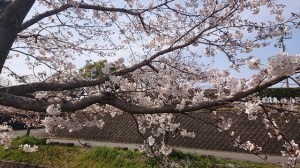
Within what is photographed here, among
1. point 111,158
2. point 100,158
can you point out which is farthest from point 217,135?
point 100,158

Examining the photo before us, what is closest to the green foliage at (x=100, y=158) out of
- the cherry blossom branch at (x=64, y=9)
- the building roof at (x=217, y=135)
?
the building roof at (x=217, y=135)

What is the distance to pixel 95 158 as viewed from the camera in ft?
38.2

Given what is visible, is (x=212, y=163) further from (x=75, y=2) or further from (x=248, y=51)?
(x=75, y=2)

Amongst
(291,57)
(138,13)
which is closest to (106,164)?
(138,13)

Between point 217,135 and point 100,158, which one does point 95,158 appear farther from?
point 217,135

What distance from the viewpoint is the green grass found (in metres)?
9.98

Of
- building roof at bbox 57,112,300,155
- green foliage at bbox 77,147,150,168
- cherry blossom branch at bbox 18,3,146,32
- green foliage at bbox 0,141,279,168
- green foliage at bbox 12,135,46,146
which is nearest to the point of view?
cherry blossom branch at bbox 18,3,146,32

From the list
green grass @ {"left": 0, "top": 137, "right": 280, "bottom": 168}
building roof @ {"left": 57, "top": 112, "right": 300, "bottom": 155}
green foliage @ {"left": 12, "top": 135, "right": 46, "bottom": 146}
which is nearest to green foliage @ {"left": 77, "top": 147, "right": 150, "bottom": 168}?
green grass @ {"left": 0, "top": 137, "right": 280, "bottom": 168}

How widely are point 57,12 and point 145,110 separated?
3.25m

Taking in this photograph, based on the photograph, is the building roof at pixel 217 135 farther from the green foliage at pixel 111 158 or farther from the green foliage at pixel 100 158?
the green foliage at pixel 111 158

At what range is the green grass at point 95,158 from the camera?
9.98 m

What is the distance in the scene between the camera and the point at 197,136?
48.9 feet

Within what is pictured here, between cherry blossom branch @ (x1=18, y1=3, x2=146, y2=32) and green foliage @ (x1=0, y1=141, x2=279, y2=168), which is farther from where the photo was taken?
green foliage @ (x1=0, y1=141, x2=279, y2=168)

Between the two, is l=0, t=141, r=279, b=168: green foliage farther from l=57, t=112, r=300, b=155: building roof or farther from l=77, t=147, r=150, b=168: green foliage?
l=57, t=112, r=300, b=155: building roof
